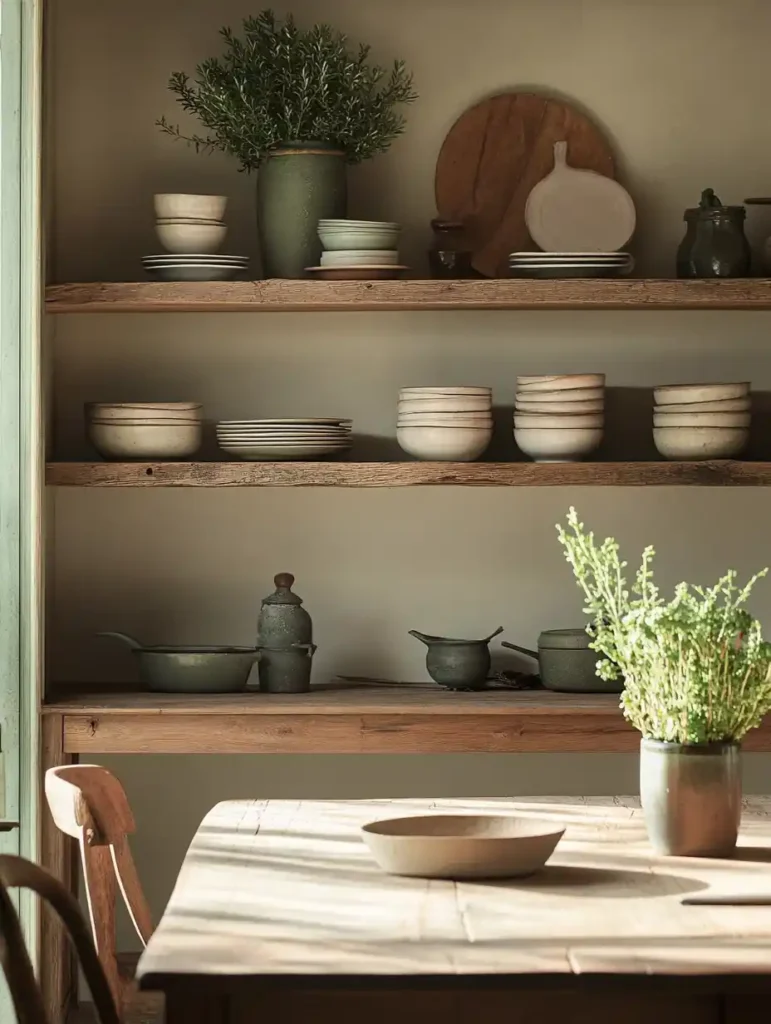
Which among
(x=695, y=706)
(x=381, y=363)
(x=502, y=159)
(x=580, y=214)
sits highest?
(x=502, y=159)

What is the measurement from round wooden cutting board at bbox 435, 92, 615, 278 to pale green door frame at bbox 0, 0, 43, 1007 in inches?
43.3

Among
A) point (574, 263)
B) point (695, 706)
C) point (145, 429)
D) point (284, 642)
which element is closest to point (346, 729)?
point (284, 642)

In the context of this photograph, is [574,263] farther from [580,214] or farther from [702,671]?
[702,671]

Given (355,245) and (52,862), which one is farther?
(355,245)

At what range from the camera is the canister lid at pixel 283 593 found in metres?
3.86

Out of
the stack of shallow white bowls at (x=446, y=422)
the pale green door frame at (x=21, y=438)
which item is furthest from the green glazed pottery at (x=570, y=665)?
the pale green door frame at (x=21, y=438)

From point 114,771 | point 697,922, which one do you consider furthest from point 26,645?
point 697,922

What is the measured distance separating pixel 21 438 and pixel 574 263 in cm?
141

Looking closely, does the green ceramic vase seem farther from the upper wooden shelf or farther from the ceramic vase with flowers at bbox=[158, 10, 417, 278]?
the upper wooden shelf

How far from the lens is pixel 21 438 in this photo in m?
3.63

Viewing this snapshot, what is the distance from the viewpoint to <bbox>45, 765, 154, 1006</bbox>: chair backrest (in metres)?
2.40

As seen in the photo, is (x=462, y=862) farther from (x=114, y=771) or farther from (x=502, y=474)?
(x=114, y=771)

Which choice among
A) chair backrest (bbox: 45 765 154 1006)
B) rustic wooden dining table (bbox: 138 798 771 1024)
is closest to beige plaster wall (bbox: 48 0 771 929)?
chair backrest (bbox: 45 765 154 1006)

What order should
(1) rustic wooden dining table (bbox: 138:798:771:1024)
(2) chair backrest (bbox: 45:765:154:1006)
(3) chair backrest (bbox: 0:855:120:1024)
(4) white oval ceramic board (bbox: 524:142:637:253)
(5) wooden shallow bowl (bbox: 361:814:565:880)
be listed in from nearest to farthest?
(1) rustic wooden dining table (bbox: 138:798:771:1024)
(3) chair backrest (bbox: 0:855:120:1024)
(5) wooden shallow bowl (bbox: 361:814:565:880)
(2) chair backrest (bbox: 45:765:154:1006)
(4) white oval ceramic board (bbox: 524:142:637:253)
